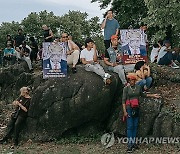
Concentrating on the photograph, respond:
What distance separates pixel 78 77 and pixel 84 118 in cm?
135

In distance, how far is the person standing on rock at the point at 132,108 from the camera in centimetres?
1002

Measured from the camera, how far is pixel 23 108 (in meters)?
11.5

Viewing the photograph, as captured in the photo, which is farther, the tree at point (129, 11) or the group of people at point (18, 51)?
the tree at point (129, 11)

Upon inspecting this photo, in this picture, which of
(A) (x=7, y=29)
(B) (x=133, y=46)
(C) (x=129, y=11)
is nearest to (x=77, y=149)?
(B) (x=133, y=46)

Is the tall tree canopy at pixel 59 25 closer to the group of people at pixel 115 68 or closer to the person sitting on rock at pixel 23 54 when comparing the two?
the person sitting on rock at pixel 23 54

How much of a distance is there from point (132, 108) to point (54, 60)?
3.59 meters

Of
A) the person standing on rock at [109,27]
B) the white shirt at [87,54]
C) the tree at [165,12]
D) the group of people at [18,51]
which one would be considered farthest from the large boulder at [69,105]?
the group of people at [18,51]

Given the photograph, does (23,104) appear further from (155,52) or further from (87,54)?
(155,52)

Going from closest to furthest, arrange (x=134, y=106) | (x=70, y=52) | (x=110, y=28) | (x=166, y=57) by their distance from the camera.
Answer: (x=134, y=106), (x=70, y=52), (x=110, y=28), (x=166, y=57)

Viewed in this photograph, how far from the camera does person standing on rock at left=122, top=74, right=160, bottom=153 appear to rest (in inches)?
394

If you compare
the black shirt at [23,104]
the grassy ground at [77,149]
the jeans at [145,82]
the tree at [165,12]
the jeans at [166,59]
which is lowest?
the grassy ground at [77,149]

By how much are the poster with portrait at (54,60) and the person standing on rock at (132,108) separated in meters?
2.87

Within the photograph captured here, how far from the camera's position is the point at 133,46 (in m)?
12.9

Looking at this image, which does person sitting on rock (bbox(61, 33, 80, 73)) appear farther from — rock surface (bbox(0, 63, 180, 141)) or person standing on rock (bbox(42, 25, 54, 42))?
person standing on rock (bbox(42, 25, 54, 42))
